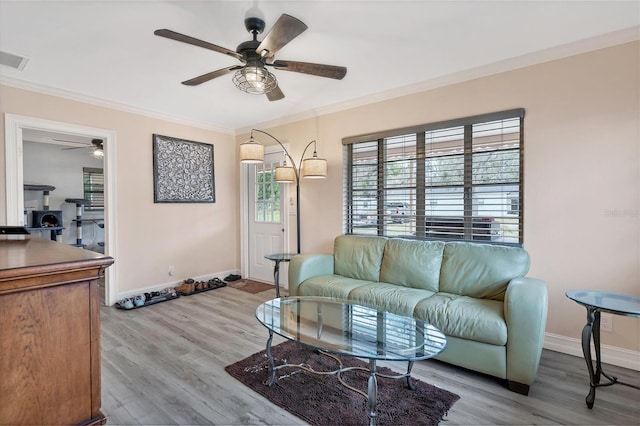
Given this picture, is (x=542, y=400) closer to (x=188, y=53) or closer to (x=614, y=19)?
(x=614, y=19)

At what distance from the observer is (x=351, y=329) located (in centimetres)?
204

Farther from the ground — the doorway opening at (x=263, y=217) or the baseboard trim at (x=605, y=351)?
the doorway opening at (x=263, y=217)

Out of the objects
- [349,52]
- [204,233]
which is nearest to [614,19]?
[349,52]

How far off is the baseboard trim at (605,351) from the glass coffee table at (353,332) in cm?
143

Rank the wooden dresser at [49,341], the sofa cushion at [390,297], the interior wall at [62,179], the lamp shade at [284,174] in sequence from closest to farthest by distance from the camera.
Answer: the wooden dresser at [49,341] → the sofa cushion at [390,297] → the lamp shade at [284,174] → the interior wall at [62,179]

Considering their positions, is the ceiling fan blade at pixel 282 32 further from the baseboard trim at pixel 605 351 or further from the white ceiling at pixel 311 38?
the baseboard trim at pixel 605 351

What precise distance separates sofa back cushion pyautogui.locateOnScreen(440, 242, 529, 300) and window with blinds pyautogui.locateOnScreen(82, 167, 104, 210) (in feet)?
27.0

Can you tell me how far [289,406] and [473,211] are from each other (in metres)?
2.37

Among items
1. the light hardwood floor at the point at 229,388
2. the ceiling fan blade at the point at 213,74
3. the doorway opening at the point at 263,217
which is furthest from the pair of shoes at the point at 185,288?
the ceiling fan blade at the point at 213,74

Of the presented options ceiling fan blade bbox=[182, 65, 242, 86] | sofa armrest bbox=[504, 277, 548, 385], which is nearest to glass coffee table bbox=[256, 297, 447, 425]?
sofa armrest bbox=[504, 277, 548, 385]

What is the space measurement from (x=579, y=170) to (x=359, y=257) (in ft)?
6.69

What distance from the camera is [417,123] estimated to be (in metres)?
3.42

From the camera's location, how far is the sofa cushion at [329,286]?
2.90m

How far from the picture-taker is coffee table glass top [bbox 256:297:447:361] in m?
1.71
